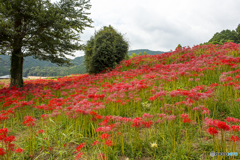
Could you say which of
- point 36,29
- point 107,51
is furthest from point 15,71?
point 107,51

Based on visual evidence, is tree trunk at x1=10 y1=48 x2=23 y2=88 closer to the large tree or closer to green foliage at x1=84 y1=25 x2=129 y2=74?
the large tree

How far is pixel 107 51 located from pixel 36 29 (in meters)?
6.51

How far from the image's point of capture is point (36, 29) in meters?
9.46

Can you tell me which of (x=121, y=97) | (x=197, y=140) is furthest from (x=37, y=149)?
(x=197, y=140)

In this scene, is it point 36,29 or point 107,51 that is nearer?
point 36,29

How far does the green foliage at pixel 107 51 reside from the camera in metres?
13.9

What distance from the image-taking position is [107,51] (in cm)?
1399

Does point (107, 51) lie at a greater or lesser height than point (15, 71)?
greater

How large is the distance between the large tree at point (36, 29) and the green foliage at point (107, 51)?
243 cm

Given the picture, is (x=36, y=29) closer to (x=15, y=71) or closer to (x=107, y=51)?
(x=15, y=71)

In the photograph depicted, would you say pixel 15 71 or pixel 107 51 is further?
→ pixel 107 51

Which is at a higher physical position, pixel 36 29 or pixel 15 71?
pixel 36 29

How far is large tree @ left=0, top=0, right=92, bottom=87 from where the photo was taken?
8531 millimetres

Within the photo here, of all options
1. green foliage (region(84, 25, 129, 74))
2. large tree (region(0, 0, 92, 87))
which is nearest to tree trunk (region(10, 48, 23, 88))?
large tree (region(0, 0, 92, 87))
